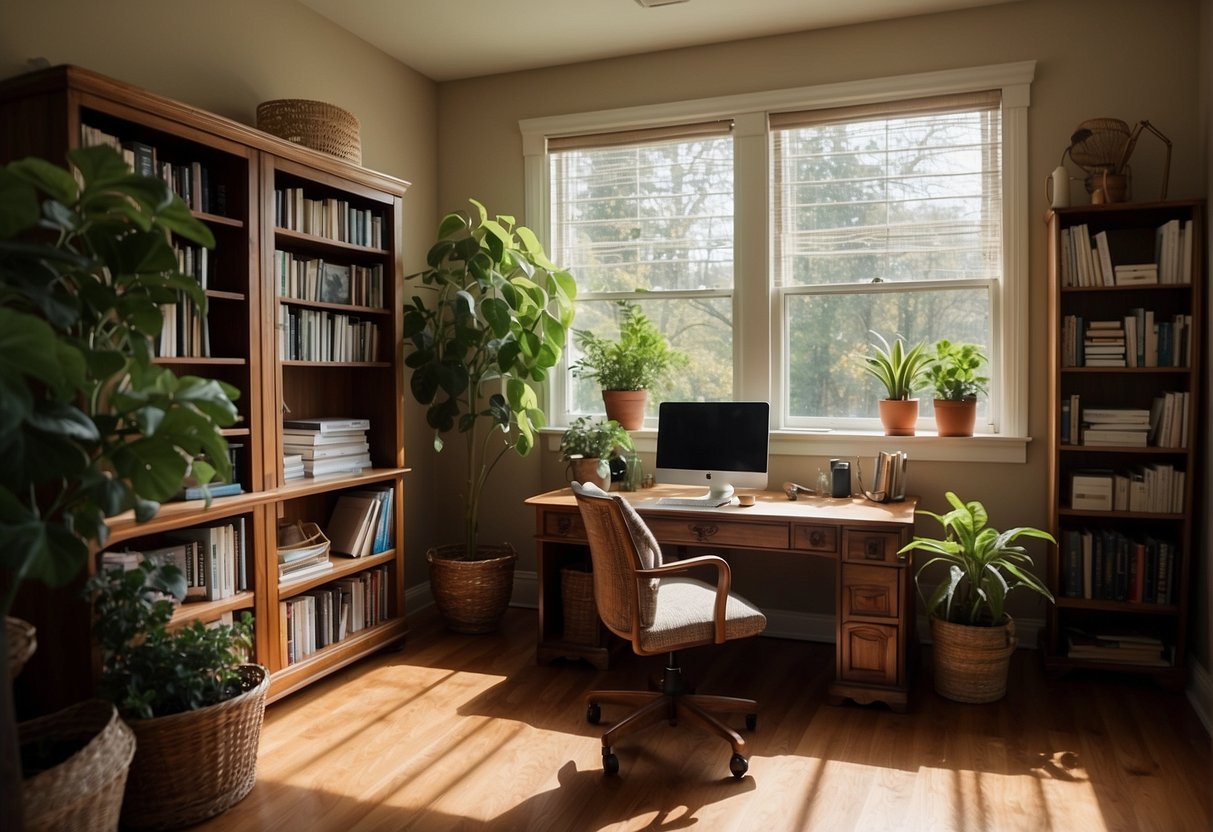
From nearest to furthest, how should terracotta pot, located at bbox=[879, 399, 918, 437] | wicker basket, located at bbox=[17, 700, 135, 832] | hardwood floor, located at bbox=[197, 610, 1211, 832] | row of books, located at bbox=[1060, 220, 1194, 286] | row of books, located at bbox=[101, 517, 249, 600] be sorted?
wicker basket, located at bbox=[17, 700, 135, 832], hardwood floor, located at bbox=[197, 610, 1211, 832], row of books, located at bbox=[101, 517, 249, 600], row of books, located at bbox=[1060, 220, 1194, 286], terracotta pot, located at bbox=[879, 399, 918, 437]

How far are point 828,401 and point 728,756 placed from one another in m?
1.81

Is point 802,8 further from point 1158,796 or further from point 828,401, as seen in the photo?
point 1158,796

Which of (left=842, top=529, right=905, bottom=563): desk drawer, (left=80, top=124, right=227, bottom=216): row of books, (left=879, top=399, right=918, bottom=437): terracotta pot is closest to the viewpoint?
(left=80, top=124, right=227, bottom=216): row of books

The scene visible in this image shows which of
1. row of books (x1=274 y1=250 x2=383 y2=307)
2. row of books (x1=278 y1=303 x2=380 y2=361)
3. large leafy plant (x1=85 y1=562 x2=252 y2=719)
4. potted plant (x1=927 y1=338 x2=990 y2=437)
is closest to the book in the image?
row of books (x1=278 y1=303 x2=380 y2=361)

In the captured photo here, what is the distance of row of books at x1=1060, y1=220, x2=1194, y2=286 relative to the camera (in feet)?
10.8

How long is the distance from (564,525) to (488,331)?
0.98 m

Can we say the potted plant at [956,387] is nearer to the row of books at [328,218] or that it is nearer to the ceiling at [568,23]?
the ceiling at [568,23]

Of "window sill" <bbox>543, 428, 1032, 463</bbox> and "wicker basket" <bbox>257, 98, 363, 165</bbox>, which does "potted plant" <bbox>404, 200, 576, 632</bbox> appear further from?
"window sill" <bbox>543, 428, 1032, 463</bbox>

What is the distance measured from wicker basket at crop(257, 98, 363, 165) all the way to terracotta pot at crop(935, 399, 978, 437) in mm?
2702

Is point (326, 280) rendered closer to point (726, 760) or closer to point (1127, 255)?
point (726, 760)

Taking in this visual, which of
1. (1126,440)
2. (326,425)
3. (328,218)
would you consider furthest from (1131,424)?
(328,218)

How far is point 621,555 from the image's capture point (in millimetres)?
2740

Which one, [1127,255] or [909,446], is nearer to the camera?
[1127,255]

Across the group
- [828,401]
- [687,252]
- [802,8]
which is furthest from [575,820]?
[802,8]
